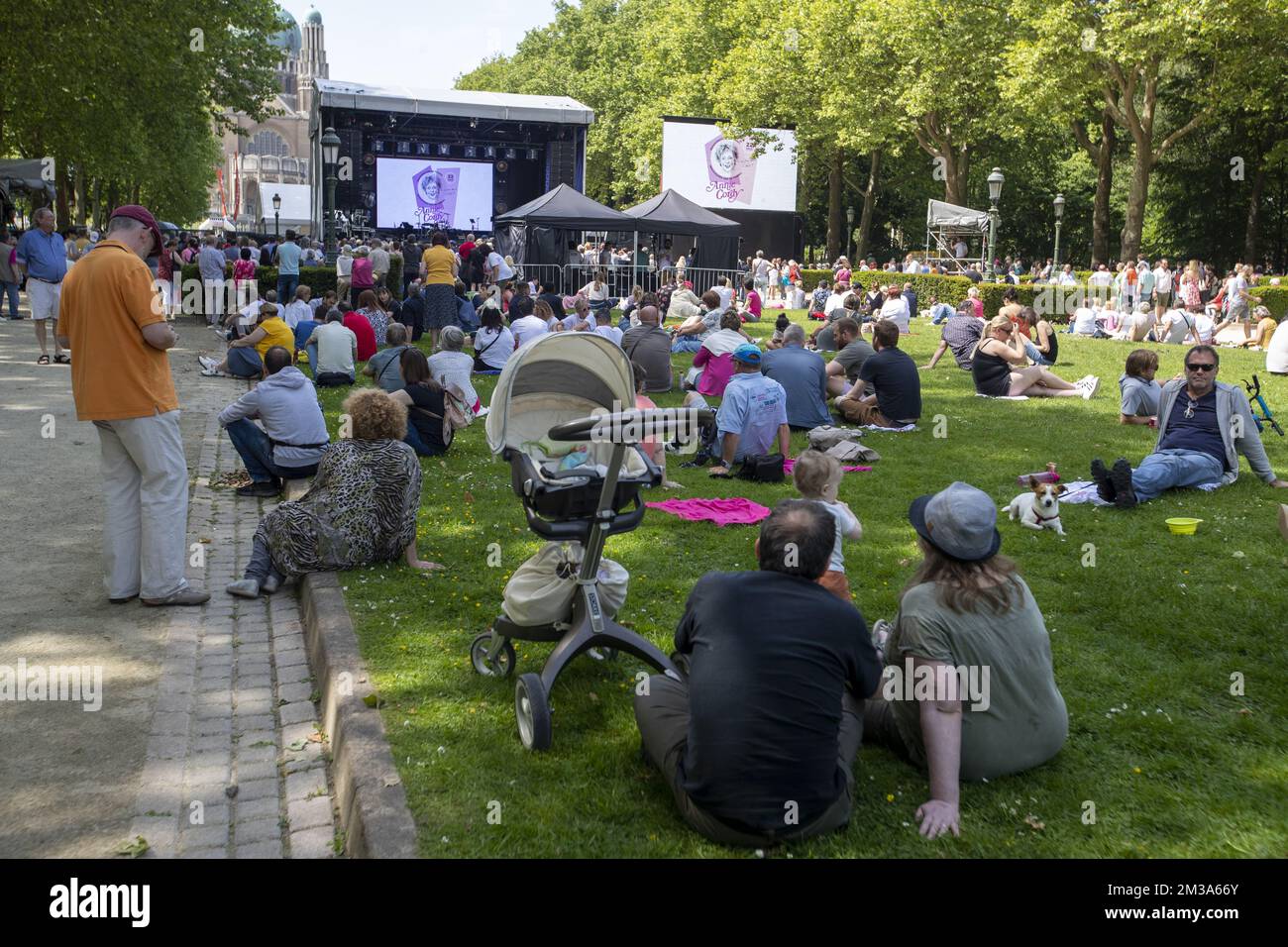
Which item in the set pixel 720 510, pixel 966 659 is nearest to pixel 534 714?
pixel 966 659

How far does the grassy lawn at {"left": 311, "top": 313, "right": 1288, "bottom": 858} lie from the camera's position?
13.2ft

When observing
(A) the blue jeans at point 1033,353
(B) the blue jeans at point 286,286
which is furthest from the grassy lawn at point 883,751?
(B) the blue jeans at point 286,286

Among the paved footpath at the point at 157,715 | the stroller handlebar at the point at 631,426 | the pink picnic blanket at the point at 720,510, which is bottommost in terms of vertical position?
the paved footpath at the point at 157,715

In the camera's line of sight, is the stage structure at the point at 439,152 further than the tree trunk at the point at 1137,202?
Yes

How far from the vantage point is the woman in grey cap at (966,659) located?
13.4 feet

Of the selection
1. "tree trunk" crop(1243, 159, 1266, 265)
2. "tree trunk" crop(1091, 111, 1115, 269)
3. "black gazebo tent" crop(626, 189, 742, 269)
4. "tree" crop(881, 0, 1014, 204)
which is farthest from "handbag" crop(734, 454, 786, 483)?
"tree trunk" crop(1243, 159, 1266, 265)

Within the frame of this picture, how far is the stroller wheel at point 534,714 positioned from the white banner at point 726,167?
42.4 meters

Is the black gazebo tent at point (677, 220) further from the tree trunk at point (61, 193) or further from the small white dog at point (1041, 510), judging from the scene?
the small white dog at point (1041, 510)

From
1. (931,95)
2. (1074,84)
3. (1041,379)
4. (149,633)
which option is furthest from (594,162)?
A: (149,633)

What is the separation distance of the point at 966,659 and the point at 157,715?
354cm

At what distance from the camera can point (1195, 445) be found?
9234 millimetres

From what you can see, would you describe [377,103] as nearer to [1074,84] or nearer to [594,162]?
[1074,84]

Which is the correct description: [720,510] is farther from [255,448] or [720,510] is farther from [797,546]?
[797,546]
